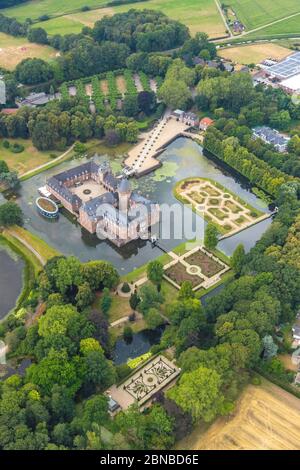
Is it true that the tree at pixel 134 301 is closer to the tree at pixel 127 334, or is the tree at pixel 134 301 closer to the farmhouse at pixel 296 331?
the tree at pixel 127 334

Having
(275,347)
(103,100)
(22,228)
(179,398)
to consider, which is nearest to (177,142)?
(103,100)

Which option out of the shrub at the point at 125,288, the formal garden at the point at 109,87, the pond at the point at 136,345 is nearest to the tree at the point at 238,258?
the pond at the point at 136,345

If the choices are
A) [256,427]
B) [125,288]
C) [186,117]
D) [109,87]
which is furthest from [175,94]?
[256,427]

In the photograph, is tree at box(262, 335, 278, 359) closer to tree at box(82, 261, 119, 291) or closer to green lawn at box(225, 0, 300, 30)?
tree at box(82, 261, 119, 291)

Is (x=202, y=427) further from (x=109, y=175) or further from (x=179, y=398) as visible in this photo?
(x=109, y=175)

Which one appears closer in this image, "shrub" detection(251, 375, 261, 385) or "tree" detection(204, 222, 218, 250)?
"shrub" detection(251, 375, 261, 385)

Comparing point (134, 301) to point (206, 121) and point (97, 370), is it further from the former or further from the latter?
point (206, 121)

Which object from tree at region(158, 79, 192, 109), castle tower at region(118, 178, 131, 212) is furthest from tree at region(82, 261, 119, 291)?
tree at region(158, 79, 192, 109)
